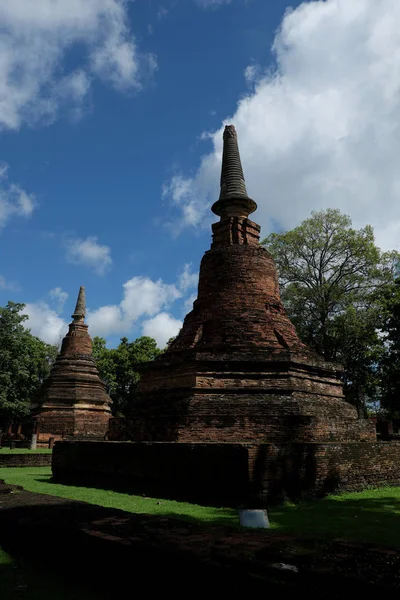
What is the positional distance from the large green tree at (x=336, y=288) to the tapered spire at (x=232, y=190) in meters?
10.7

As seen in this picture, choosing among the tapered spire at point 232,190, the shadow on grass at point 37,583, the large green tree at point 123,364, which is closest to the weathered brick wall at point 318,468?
the shadow on grass at point 37,583

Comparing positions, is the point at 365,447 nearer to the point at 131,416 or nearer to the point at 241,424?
the point at 241,424

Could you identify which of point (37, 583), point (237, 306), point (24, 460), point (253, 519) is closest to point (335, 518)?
point (253, 519)

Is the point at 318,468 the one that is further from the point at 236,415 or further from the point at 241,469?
the point at 236,415

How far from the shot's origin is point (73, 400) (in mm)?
25078

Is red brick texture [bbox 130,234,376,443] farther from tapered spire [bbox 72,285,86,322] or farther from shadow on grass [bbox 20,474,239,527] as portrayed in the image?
tapered spire [bbox 72,285,86,322]

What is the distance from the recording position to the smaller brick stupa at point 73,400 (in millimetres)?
24234

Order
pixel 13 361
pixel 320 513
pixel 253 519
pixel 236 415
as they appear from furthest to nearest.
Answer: pixel 13 361 → pixel 236 415 → pixel 320 513 → pixel 253 519

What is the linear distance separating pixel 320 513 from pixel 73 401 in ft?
64.8

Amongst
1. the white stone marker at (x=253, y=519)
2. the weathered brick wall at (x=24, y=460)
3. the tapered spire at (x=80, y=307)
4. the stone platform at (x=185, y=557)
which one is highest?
the tapered spire at (x=80, y=307)

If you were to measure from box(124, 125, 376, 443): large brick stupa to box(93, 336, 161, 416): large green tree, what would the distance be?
107 feet

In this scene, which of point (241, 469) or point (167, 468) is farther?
point (167, 468)

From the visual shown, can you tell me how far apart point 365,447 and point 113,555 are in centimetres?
769

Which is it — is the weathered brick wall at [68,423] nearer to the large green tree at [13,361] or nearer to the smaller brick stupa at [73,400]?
the smaller brick stupa at [73,400]
